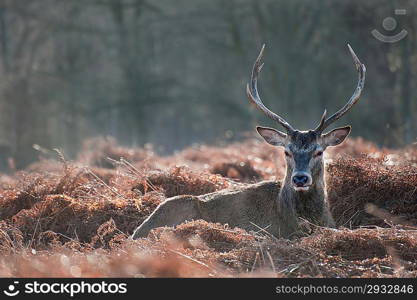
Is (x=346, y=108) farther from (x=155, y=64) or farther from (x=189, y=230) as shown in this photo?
(x=155, y=64)

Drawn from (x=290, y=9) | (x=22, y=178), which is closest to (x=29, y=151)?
(x=290, y=9)

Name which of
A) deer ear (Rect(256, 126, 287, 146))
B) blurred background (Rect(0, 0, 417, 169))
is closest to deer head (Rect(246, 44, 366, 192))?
deer ear (Rect(256, 126, 287, 146))

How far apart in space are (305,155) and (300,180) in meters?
0.51

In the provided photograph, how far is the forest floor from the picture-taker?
23.3 ft

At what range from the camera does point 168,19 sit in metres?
36.2

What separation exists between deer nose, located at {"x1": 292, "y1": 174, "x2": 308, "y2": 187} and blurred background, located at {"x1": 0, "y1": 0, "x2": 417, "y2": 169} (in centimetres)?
2039

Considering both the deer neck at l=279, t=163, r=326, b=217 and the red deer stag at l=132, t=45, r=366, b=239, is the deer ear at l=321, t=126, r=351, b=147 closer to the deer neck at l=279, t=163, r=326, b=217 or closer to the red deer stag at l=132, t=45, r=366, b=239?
the red deer stag at l=132, t=45, r=366, b=239

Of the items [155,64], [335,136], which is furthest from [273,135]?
[155,64]

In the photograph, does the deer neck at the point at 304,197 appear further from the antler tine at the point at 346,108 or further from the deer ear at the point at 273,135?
the deer ear at the point at 273,135

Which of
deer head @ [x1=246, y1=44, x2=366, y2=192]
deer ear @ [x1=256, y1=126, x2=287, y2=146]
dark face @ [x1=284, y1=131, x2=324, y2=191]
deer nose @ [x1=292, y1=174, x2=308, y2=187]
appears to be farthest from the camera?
deer ear @ [x1=256, y1=126, x2=287, y2=146]

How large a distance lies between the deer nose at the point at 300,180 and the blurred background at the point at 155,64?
20.4m

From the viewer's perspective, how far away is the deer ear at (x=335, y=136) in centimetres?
992

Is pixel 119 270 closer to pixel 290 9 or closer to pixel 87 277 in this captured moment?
pixel 87 277

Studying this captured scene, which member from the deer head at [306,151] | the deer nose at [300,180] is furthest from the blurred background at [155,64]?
the deer nose at [300,180]
